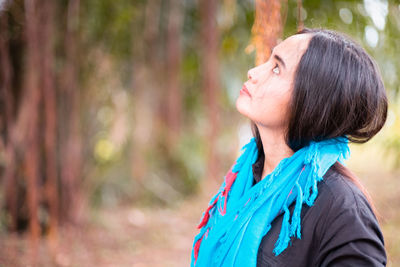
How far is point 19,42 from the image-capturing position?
4711 mm

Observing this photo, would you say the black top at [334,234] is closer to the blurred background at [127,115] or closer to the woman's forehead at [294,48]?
the woman's forehead at [294,48]

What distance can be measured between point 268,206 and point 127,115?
5.83 m

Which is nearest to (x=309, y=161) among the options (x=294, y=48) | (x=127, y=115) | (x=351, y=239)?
(x=351, y=239)

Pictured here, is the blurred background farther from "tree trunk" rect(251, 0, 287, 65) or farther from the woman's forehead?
the woman's forehead

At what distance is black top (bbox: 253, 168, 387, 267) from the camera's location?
1.09 metres

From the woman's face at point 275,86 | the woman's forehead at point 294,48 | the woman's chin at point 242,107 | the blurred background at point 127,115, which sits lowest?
the blurred background at point 127,115

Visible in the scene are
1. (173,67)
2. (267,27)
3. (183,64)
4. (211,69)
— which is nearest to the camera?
(267,27)

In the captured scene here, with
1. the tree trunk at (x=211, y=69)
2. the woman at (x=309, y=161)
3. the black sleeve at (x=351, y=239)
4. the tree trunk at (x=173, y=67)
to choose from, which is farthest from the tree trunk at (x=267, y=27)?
the tree trunk at (x=173, y=67)

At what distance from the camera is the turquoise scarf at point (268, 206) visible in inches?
48.5

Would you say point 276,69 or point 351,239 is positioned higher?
point 276,69

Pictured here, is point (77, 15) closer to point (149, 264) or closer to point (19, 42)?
point (19, 42)

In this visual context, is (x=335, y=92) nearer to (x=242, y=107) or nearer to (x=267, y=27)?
(x=242, y=107)

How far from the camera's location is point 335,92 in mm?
1259

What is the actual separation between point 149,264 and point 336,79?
12.2ft
